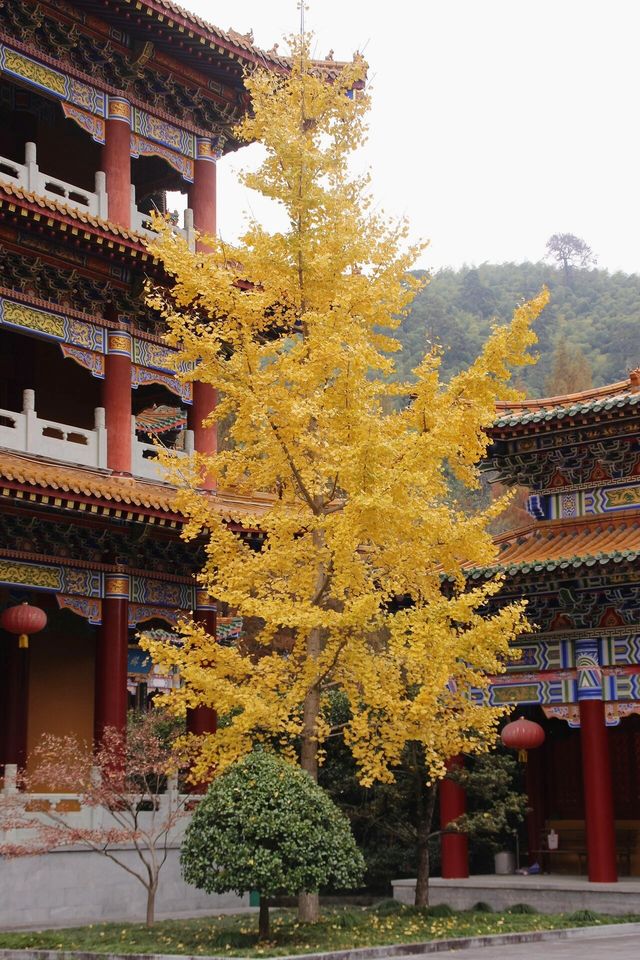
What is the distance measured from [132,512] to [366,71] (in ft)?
20.8

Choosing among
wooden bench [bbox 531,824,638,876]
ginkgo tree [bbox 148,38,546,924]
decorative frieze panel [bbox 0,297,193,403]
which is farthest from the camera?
wooden bench [bbox 531,824,638,876]

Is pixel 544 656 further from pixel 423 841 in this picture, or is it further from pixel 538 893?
pixel 423 841

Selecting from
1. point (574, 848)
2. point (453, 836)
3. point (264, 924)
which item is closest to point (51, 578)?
point (264, 924)

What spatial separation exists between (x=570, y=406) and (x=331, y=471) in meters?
6.56

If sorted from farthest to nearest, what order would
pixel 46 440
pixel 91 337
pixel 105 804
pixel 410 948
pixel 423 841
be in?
1. pixel 91 337
2. pixel 46 440
3. pixel 423 841
4. pixel 105 804
5. pixel 410 948

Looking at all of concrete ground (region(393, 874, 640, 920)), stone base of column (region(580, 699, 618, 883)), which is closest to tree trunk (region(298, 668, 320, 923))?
concrete ground (region(393, 874, 640, 920))

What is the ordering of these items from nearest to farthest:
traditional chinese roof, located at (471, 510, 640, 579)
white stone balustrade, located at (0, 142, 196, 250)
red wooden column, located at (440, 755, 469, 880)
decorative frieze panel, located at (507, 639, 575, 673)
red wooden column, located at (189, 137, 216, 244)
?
traditional chinese roof, located at (471, 510, 640, 579)
decorative frieze panel, located at (507, 639, 575, 673)
red wooden column, located at (440, 755, 469, 880)
white stone balustrade, located at (0, 142, 196, 250)
red wooden column, located at (189, 137, 216, 244)

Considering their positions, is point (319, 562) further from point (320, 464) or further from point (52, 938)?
point (52, 938)

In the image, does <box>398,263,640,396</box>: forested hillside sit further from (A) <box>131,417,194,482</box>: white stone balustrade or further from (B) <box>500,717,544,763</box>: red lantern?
(B) <box>500,717,544,763</box>: red lantern

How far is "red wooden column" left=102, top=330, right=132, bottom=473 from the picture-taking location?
19.0 metres

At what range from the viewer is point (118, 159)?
66.5 feet

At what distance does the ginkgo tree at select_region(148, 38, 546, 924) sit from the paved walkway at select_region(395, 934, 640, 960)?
6.20 ft

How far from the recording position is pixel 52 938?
45.3 feet

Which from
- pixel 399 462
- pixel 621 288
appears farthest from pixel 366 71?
pixel 621 288
